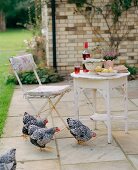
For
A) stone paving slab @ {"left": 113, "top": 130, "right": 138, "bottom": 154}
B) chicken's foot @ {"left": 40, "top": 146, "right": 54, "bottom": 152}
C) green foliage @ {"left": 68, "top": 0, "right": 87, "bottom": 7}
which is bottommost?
chicken's foot @ {"left": 40, "top": 146, "right": 54, "bottom": 152}

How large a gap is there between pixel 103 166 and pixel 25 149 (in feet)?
3.33

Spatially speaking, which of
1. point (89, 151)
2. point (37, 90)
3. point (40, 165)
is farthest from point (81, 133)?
point (37, 90)

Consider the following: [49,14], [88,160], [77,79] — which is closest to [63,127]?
[77,79]

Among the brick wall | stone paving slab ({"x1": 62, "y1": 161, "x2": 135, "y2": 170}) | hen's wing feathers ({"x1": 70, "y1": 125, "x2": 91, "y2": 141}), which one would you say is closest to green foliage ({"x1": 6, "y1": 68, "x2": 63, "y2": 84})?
the brick wall

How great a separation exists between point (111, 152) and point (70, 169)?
2.07 ft

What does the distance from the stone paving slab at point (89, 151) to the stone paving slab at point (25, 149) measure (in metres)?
0.11

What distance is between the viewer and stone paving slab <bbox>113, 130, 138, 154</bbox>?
482cm

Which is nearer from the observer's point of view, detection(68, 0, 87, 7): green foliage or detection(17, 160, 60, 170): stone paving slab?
detection(17, 160, 60, 170): stone paving slab

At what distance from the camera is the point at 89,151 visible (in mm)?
4816

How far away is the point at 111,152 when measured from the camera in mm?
4754

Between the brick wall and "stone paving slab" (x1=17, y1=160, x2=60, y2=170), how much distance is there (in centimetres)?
552

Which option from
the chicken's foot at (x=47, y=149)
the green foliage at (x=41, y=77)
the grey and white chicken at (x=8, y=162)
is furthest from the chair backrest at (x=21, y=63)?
the green foliage at (x=41, y=77)

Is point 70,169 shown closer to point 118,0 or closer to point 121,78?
point 121,78

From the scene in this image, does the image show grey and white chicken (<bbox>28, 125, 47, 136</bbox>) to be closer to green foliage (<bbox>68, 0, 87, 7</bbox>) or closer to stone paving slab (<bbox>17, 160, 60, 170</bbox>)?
stone paving slab (<bbox>17, 160, 60, 170</bbox>)
